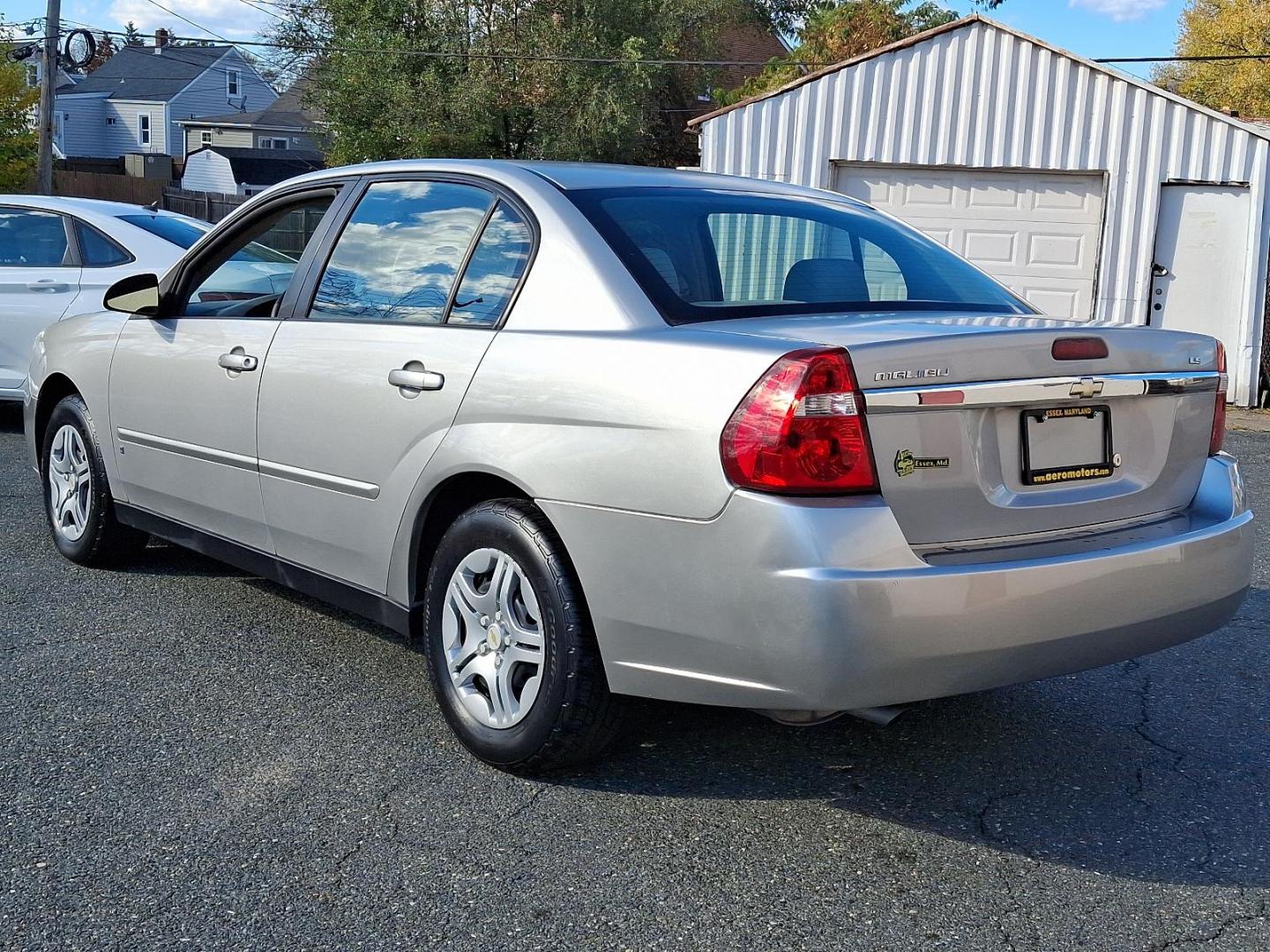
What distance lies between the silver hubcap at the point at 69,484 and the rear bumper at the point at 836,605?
3.03m

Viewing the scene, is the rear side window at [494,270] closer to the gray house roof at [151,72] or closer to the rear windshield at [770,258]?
the rear windshield at [770,258]

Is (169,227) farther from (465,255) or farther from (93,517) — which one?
(465,255)

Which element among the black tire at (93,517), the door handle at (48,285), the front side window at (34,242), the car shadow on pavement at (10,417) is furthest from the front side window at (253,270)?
the car shadow on pavement at (10,417)

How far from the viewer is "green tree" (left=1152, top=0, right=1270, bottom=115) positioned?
3897 centimetres

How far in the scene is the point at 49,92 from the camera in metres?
27.3

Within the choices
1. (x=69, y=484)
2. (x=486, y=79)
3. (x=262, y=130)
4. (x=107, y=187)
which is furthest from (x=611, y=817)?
(x=262, y=130)

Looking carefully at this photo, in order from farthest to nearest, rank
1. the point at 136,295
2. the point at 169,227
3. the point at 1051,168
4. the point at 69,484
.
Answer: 1. the point at 1051,168
2. the point at 169,227
3. the point at 69,484
4. the point at 136,295

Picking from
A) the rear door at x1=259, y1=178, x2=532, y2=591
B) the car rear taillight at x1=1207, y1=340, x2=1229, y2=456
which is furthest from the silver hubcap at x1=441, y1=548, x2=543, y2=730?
the car rear taillight at x1=1207, y1=340, x2=1229, y2=456

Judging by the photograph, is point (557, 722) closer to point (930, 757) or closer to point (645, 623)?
point (645, 623)

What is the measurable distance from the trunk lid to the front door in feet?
6.05

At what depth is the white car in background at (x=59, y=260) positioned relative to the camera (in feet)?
29.6

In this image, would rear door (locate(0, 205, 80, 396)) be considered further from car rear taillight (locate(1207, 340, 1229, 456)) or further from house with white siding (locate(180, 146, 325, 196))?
house with white siding (locate(180, 146, 325, 196))

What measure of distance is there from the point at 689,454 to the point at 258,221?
7.74 ft

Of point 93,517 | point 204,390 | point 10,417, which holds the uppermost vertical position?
point 204,390
